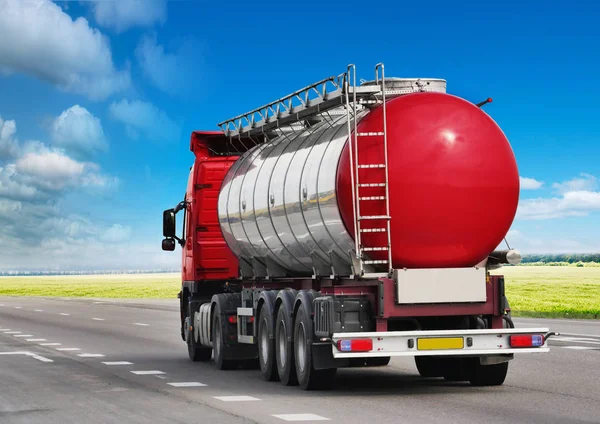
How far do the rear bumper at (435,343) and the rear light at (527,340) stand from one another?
0.03 metres

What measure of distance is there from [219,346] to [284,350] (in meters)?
3.33

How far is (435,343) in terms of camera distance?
44.5 feet

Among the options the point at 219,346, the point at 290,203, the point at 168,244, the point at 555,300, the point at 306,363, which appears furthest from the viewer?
the point at 555,300

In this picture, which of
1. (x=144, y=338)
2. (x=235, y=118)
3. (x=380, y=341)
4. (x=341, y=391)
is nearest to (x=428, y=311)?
(x=380, y=341)

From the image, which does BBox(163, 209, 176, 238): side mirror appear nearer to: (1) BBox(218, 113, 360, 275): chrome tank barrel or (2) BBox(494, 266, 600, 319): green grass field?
(1) BBox(218, 113, 360, 275): chrome tank barrel

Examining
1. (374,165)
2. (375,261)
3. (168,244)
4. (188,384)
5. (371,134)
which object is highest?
(371,134)

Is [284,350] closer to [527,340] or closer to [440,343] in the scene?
[440,343]

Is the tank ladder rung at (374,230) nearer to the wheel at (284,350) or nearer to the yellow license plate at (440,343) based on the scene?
the yellow license plate at (440,343)

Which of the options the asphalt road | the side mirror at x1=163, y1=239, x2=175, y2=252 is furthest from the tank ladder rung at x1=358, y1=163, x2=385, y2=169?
the side mirror at x1=163, y1=239, x2=175, y2=252

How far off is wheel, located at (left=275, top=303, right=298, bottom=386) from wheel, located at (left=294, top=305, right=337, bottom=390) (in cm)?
14

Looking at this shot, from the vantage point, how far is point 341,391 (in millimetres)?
14703

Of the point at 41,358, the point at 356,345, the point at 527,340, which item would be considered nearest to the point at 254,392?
the point at 356,345

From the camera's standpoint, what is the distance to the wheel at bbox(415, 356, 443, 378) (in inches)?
648

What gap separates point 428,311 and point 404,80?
109 inches
